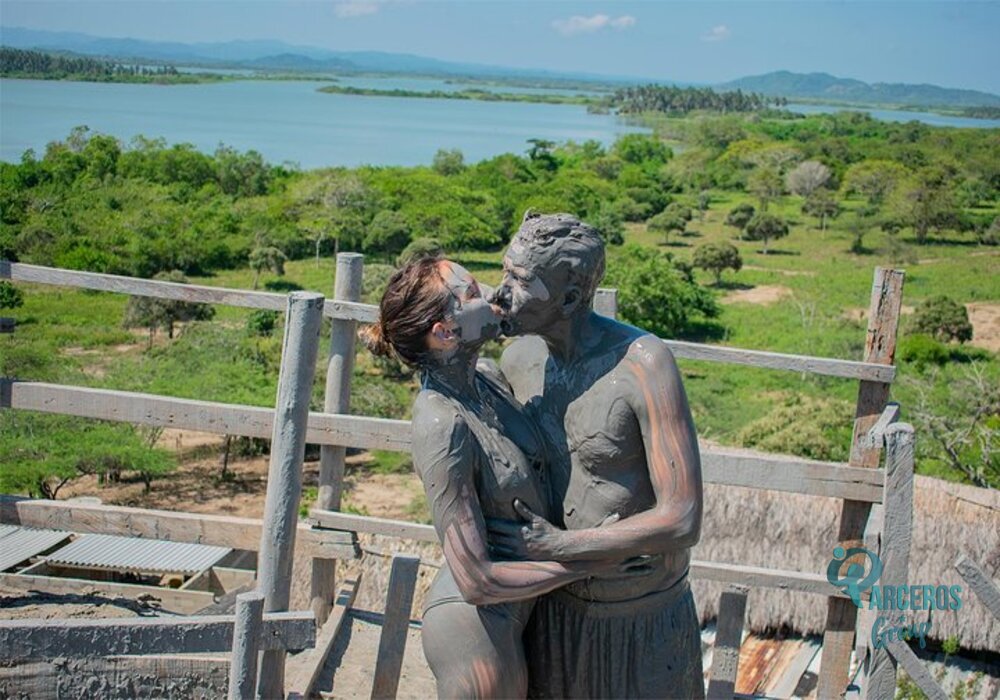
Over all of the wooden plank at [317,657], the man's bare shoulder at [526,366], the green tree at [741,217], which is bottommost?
the wooden plank at [317,657]

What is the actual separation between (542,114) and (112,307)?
99.0 meters

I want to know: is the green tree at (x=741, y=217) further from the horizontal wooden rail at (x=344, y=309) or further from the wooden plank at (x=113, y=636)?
the wooden plank at (x=113, y=636)

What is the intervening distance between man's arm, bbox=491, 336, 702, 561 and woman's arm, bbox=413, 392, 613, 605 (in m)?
0.04

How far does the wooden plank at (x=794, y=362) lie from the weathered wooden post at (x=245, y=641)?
2.13m

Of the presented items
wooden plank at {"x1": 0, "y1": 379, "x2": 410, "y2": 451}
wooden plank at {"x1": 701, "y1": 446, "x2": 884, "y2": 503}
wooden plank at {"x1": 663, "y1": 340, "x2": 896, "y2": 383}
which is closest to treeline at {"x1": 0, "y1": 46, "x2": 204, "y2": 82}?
wooden plank at {"x1": 0, "y1": 379, "x2": 410, "y2": 451}

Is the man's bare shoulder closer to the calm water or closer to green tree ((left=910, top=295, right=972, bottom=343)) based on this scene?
the calm water

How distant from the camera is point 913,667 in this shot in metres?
3.37

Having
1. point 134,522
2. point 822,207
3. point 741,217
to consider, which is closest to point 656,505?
point 134,522

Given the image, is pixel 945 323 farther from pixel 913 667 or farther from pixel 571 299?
pixel 571 299

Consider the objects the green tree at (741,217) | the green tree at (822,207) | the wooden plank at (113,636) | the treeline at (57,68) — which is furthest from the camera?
the green tree at (822,207)

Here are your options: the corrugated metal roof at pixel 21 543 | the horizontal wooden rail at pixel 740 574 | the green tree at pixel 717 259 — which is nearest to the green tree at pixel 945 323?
the green tree at pixel 717 259

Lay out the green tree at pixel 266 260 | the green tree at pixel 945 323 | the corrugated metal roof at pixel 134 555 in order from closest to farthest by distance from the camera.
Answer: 1. the corrugated metal roof at pixel 134 555
2. the green tree at pixel 945 323
3. the green tree at pixel 266 260

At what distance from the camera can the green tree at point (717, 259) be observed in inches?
993

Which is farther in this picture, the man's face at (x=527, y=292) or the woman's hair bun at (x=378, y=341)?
the woman's hair bun at (x=378, y=341)
